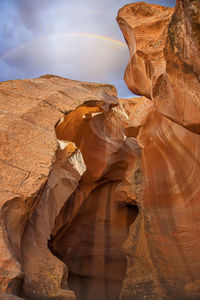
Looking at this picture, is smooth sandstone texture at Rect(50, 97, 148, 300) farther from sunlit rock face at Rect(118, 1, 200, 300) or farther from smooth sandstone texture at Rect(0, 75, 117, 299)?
smooth sandstone texture at Rect(0, 75, 117, 299)

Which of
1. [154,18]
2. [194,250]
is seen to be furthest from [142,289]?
[154,18]

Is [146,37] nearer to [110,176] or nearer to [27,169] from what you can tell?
[27,169]

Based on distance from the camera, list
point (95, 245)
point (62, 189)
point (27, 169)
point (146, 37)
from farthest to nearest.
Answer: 1. point (95, 245)
2. point (62, 189)
3. point (146, 37)
4. point (27, 169)

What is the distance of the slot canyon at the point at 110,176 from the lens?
412cm

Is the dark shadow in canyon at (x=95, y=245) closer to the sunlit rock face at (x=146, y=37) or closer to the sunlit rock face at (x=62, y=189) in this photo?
the sunlit rock face at (x=62, y=189)

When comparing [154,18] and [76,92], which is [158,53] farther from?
[76,92]

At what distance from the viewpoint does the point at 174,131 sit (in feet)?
24.2

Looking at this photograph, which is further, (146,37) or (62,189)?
(62,189)

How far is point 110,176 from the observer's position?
11547mm

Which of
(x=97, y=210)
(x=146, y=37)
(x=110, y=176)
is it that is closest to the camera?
(x=146, y=37)

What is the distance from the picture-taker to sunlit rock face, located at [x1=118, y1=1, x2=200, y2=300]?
5659 mm

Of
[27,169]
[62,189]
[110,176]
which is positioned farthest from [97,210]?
[27,169]

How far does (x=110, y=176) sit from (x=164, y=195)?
414cm

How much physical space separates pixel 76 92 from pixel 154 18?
9.93 feet
